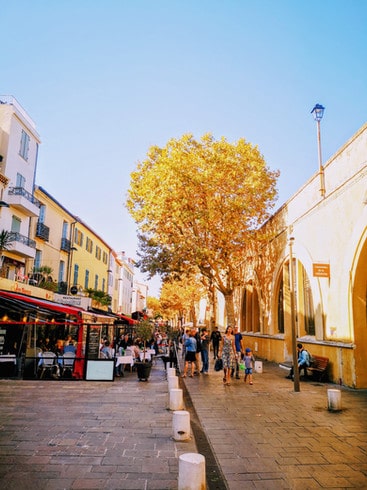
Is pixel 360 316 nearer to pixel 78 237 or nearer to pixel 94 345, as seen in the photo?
pixel 94 345

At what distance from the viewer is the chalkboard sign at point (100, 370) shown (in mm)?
13711

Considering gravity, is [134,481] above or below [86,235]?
below

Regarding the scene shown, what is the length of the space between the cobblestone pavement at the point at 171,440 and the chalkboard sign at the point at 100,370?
2.54 metres

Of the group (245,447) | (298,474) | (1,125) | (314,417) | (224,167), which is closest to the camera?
(298,474)

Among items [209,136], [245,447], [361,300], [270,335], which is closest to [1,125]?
[209,136]

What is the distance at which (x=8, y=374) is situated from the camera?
1426cm

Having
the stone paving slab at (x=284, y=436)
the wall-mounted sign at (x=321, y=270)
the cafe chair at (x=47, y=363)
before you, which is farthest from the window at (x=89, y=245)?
the stone paving slab at (x=284, y=436)

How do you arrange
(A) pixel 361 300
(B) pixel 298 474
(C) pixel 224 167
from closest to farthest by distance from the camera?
(B) pixel 298 474, (A) pixel 361 300, (C) pixel 224 167

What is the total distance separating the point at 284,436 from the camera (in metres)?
6.68

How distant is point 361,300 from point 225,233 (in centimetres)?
744

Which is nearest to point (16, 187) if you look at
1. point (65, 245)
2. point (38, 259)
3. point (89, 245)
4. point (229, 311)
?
point (38, 259)

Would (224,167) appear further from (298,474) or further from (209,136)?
(298,474)

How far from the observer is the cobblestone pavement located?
188 inches

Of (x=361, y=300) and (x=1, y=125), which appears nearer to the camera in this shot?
(x=361, y=300)
